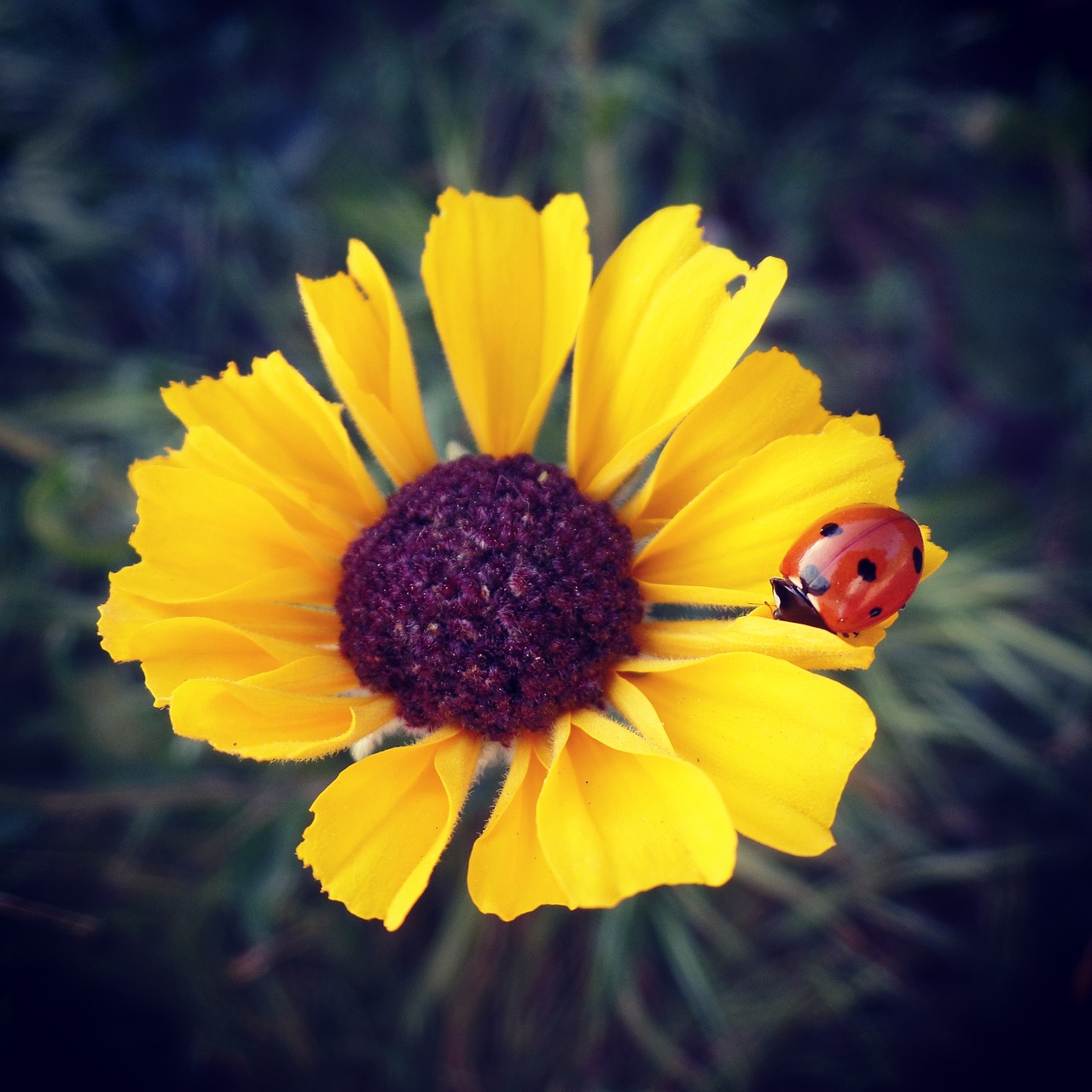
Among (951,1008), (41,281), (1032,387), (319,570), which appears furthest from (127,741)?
(1032,387)

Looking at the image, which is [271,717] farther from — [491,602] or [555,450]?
[555,450]

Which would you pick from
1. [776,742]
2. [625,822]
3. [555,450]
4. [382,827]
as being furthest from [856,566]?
[555,450]

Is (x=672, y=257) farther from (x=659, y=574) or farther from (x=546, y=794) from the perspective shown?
(x=546, y=794)

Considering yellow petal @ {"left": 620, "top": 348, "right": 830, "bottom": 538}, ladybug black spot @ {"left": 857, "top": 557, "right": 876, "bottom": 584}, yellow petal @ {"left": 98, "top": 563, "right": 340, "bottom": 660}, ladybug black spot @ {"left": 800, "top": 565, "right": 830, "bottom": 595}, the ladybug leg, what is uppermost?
yellow petal @ {"left": 620, "top": 348, "right": 830, "bottom": 538}

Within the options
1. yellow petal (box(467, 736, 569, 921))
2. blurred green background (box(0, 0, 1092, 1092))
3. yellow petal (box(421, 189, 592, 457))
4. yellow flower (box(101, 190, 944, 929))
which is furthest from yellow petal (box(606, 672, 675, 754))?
blurred green background (box(0, 0, 1092, 1092))

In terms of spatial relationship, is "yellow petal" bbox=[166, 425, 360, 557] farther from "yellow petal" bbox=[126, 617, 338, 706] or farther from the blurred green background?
the blurred green background
